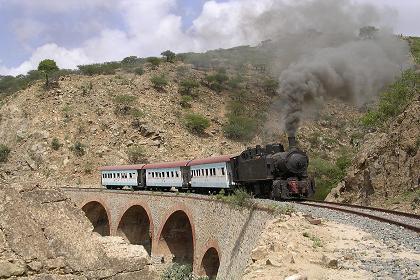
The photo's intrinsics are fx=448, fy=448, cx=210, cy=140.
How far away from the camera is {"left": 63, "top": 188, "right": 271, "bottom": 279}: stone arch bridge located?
12.6m

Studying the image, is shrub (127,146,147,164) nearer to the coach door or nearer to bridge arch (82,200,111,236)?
bridge arch (82,200,111,236)

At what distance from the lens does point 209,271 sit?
17.0 meters

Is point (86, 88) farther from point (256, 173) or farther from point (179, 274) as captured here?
point (179, 274)

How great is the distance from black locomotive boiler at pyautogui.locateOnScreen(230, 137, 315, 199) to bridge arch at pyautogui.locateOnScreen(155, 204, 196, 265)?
4688 millimetres

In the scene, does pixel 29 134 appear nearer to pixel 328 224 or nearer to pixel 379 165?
pixel 379 165

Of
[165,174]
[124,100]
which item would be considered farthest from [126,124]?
[165,174]

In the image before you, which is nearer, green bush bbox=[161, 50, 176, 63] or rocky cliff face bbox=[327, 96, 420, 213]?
rocky cliff face bbox=[327, 96, 420, 213]

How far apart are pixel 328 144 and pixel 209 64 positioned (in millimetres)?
31922

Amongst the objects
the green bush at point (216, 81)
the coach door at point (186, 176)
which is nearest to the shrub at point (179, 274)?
the coach door at point (186, 176)

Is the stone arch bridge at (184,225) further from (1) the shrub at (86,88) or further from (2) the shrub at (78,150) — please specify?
(1) the shrub at (86,88)

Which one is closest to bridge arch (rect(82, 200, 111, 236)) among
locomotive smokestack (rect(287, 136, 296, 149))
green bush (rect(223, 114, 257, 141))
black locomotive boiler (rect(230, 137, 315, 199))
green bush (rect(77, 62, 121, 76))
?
black locomotive boiler (rect(230, 137, 315, 199))

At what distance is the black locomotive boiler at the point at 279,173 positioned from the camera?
52.9 feet

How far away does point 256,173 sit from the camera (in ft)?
55.9

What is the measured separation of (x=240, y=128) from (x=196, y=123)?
4911 millimetres
